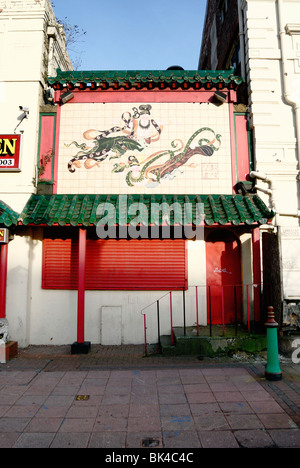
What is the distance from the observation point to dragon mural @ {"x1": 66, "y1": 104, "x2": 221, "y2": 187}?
8.18 m

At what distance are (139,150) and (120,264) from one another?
10.6 feet

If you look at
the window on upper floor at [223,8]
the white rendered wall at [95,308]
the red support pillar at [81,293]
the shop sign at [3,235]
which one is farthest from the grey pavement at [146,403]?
the window on upper floor at [223,8]

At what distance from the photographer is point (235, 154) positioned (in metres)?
8.27

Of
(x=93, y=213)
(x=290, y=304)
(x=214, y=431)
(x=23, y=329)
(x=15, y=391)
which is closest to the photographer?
(x=214, y=431)

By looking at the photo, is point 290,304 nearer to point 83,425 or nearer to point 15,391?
point 83,425

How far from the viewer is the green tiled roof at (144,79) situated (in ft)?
27.0

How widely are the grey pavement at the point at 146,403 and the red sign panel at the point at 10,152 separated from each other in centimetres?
483

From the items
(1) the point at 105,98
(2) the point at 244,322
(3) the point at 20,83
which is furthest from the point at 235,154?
(3) the point at 20,83

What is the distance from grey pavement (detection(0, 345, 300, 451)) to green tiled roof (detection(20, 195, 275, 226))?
310cm

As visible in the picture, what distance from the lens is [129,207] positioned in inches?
283

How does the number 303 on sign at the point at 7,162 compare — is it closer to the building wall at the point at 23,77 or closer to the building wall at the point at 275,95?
the building wall at the point at 23,77

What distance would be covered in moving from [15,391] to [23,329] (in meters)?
2.73

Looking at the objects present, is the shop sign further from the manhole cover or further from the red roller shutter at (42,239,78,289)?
the manhole cover
